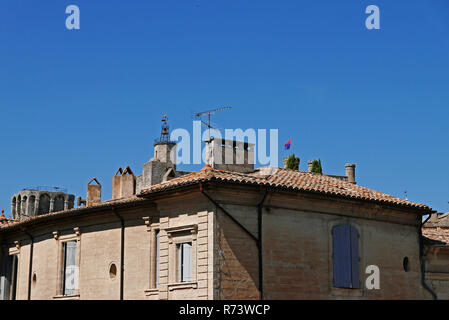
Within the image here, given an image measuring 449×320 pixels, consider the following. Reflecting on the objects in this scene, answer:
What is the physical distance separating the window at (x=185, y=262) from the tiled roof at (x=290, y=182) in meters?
1.86

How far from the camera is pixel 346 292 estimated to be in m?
24.1

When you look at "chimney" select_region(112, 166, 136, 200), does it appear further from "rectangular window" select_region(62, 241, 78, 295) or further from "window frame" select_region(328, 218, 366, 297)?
"window frame" select_region(328, 218, 366, 297)

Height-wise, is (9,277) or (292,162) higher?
(292,162)

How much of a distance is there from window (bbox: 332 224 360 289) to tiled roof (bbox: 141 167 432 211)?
3.92ft

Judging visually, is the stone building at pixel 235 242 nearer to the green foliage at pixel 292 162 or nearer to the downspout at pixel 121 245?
the downspout at pixel 121 245

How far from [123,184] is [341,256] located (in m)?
12.7

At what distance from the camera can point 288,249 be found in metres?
22.8

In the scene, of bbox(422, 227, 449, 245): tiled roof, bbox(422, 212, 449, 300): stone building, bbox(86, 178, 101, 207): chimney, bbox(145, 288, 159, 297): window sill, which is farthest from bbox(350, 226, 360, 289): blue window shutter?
bbox(86, 178, 101, 207): chimney

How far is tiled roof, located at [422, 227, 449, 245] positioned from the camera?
2785cm

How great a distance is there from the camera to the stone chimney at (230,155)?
32125 mm

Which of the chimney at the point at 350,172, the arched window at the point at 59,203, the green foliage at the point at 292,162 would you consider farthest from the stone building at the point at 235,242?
the arched window at the point at 59,203

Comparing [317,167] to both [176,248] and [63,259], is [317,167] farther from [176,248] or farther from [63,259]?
[176,248]

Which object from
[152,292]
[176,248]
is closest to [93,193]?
[152,292]
